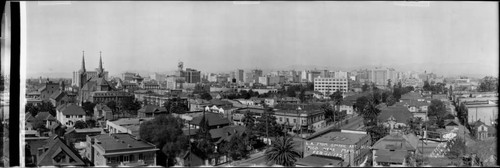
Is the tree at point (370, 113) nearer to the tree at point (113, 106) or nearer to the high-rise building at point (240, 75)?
the high-rise building at point (240, 75)

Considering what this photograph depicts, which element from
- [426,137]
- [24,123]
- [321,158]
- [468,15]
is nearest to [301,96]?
[321,158]

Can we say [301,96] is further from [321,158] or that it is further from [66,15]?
[66,15]

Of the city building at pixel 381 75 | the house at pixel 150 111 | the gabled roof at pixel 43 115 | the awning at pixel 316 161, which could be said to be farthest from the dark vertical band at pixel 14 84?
the city building at pixel 381 75

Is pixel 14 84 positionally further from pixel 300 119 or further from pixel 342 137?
pixel 342 137

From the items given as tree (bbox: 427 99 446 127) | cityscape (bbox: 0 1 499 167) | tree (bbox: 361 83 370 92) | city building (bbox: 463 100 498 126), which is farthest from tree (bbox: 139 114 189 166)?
city building (bbox: 463 100 498 126)

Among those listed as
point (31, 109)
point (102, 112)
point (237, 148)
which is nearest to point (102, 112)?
point (102, 112)

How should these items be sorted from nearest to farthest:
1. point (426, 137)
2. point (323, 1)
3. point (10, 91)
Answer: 1. point (323, 1)
2. point (10, 91)
3. point (426, 137)

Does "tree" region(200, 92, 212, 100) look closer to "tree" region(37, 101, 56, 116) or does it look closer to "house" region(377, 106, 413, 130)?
"tree" region(37, 101, 56, 116)
